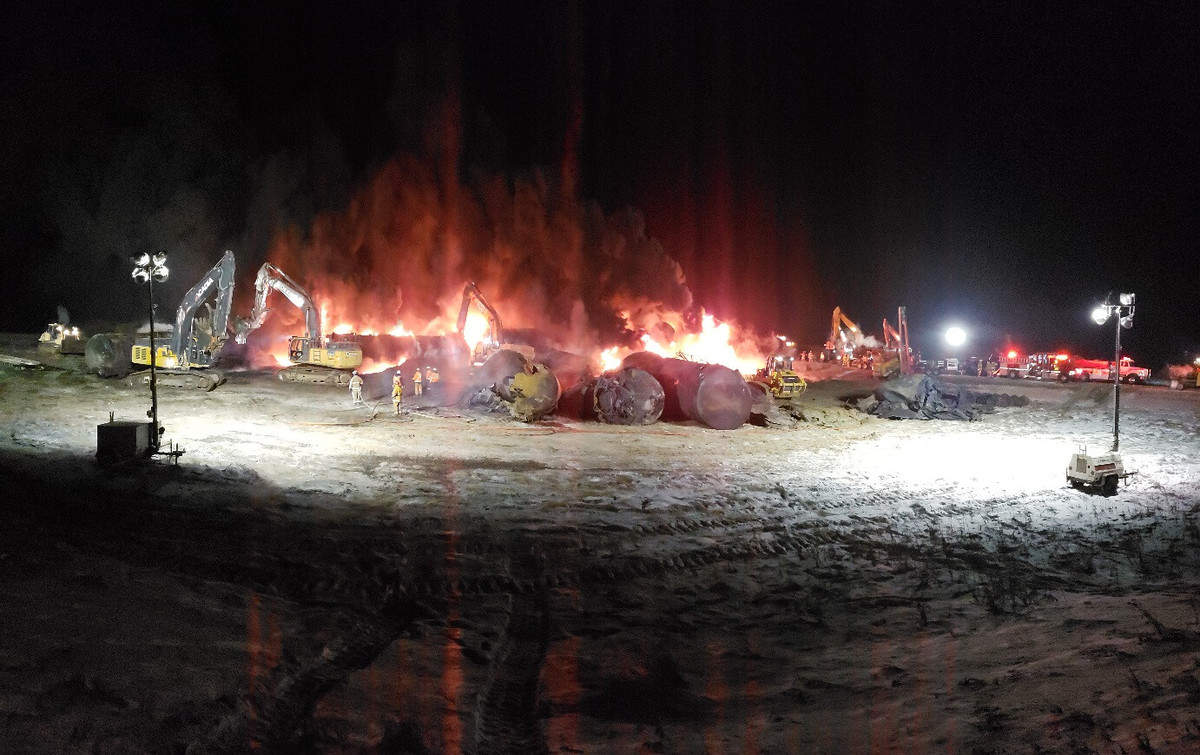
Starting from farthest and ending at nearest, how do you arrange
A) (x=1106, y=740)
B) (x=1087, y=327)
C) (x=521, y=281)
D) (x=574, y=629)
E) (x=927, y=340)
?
(x=927, y=340)
(x=1087, y=327)
(x=521, y=281)
(x=574, y=629)
(x=1106, y=740)

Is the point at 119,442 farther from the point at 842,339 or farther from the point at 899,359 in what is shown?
the point at 842,339

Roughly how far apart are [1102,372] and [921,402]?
61.9ft

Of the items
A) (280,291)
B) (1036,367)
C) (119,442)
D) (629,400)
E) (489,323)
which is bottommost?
(119,442)

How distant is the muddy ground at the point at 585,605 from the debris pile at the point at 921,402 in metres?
9.87

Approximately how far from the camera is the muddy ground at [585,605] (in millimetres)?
5969

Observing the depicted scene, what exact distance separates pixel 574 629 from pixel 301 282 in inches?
2441

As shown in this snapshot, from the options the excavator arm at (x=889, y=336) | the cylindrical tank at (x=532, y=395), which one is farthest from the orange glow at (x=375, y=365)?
the excavator arm at (x=889, y=336)

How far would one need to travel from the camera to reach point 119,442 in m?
14.5

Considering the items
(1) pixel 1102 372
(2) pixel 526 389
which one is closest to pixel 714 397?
(2) pixel 526 389

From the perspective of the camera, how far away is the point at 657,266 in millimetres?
64500

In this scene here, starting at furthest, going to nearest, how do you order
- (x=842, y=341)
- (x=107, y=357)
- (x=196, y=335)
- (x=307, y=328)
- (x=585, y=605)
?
1. (x=842, y=341)
2. (x=307, y=328)
3. (x=196, y=335)
4. (x=107, y=357)
5. (x=585, y=605)

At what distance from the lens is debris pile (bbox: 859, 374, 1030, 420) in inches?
1088

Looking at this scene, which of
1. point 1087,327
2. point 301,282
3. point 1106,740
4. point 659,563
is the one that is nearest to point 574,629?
point 659,563

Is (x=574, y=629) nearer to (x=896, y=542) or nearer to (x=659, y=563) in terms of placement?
(x=659, y=563)
